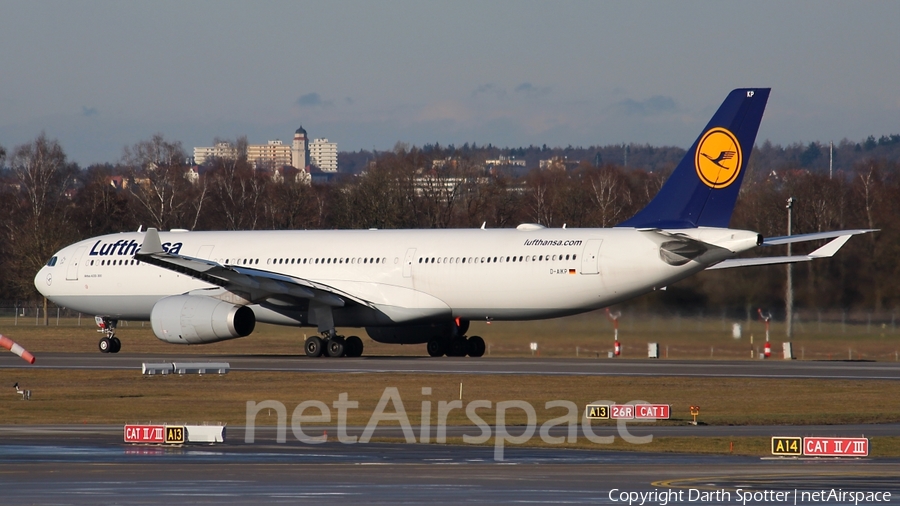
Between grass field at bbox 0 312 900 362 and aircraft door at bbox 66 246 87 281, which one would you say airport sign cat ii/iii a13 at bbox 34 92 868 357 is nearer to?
aircraft door at bbox 66 246 87 281

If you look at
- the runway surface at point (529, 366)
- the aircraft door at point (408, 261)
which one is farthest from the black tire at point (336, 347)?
the aircraft door at point (408, 261)

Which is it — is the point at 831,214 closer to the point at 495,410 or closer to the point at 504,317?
the point at 504,317

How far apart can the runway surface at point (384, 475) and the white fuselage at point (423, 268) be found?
16965mm

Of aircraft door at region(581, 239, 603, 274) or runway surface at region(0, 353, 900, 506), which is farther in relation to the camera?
aircraft door at region(581, 239, 603, 274)

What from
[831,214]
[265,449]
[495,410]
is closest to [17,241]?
[831,214]

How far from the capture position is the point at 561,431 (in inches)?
792

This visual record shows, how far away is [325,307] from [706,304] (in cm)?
1077

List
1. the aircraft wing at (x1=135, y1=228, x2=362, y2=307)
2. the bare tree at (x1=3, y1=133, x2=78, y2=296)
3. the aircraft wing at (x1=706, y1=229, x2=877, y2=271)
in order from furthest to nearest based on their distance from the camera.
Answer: the bare tree at (x1=3, y1=133, x2=78, y2=296)
the aircraft wing at (x1=135, y1=228, x2=362, y2=307)
the aircraft wing at (x1=706, y1=229, x2=877, y2=271)

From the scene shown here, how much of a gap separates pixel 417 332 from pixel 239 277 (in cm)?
602

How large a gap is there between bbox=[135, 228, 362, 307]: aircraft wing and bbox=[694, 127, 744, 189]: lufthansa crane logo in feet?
33.6

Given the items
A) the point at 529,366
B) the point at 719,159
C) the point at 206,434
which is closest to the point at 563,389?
the point at 529,366

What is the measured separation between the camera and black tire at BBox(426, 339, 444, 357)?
1544 inches

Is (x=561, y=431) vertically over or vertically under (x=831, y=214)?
under

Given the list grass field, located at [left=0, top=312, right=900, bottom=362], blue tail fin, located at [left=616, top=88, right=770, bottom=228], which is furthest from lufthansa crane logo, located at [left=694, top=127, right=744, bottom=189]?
grass field, located at [left=0, top=312, right=900, bottom=362]
